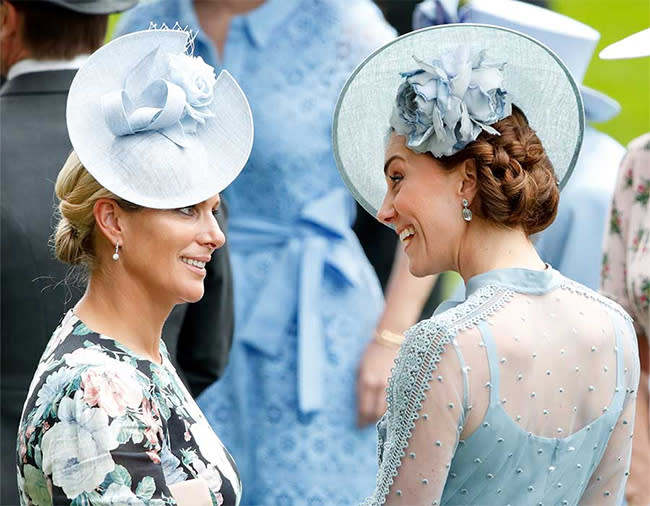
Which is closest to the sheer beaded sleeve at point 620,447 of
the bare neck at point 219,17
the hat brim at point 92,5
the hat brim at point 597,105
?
the hat brim at point 92,5

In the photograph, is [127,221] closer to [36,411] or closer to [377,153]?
[36,411]

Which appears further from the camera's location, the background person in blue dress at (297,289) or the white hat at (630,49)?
the background person in blue dress at (297,289)

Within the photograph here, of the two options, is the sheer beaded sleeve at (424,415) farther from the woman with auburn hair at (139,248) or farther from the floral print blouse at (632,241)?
the floral print blouse at (632,241)

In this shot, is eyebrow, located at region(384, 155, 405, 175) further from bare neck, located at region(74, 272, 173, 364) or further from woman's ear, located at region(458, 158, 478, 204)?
bare neck, located at region(74, 272, 173, 364)

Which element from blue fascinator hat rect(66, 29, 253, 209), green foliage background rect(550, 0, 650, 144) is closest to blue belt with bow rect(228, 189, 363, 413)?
blue fascinator hat rect(66, 29, 253, 209)

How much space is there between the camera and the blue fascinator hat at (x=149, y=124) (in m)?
2.81

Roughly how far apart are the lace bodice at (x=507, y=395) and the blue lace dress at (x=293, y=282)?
5.81ft

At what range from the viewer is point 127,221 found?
9.39ft

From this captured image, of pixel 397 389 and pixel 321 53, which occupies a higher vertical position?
Result: pixel 397 389

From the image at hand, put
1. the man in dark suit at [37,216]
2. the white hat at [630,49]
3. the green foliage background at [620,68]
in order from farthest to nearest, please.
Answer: the green foliage background at [620,68] < the man in dark suit at [37,216] < the white hat at [630,49]

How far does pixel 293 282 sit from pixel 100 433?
6.89ft

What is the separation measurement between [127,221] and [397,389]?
26.8 inches

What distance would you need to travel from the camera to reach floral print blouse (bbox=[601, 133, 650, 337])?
157 inches

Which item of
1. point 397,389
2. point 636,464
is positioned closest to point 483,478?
point 397,389
